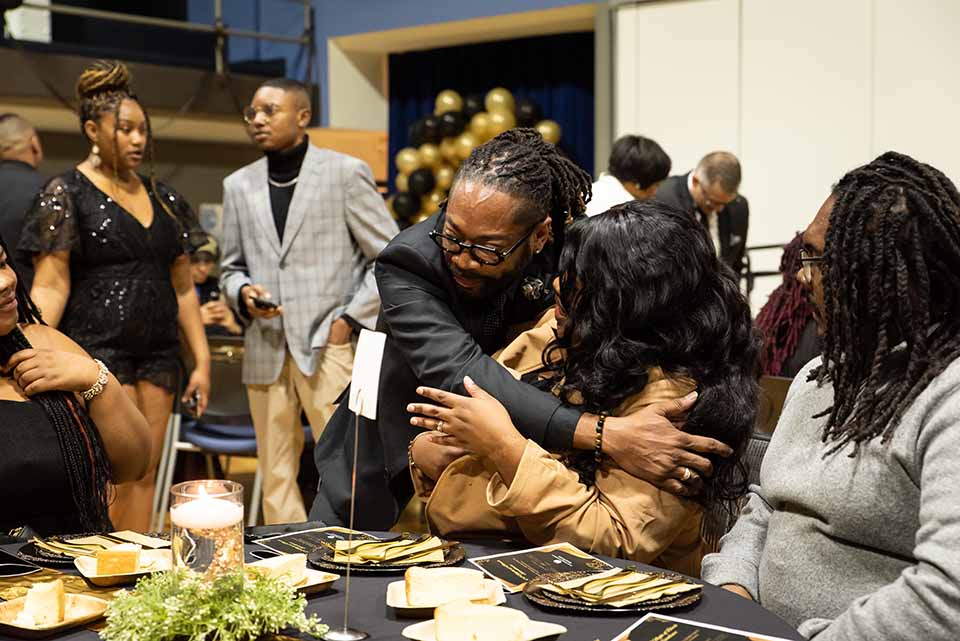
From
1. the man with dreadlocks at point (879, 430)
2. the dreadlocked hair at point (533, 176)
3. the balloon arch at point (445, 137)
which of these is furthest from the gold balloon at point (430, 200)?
the man with dreadlocks at point (879, 430)

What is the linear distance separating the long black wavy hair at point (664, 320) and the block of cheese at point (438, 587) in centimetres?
50

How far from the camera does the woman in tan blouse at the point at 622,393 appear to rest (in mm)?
1914

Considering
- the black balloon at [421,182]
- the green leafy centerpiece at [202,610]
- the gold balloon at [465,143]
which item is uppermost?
the gold balloon at [465,143]

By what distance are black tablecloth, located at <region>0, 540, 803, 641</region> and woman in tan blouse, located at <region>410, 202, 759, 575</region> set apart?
30cm

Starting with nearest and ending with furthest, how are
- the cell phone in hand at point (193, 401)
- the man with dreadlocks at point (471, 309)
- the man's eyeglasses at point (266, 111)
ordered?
the man with dreadlocks at point (471, 309) < the cell phone in hand at point (193, 401) < the man's eyeglasses at point (266, 111)

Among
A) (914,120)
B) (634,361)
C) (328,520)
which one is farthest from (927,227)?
Result: (914,120)

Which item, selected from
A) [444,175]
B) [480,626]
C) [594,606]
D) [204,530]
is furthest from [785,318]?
[444,175]

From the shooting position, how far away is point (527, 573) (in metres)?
1.70

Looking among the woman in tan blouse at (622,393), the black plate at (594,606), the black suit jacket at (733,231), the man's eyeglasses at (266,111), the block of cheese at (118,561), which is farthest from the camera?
the black suit jacket at (733,231)

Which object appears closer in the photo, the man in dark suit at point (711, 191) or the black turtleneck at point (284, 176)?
the black turtleneck at point (284, 176)

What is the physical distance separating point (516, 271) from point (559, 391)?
1.05 feet

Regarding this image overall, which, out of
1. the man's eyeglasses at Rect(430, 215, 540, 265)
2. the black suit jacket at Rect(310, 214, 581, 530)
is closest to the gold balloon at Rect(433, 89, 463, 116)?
the black suit jacket at Rect(310, 214, 581, 530)

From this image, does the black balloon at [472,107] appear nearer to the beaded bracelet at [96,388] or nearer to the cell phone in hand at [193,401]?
the cell phone in hand at [193,401]

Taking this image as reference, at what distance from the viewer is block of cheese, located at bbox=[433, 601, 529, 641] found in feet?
4.56
